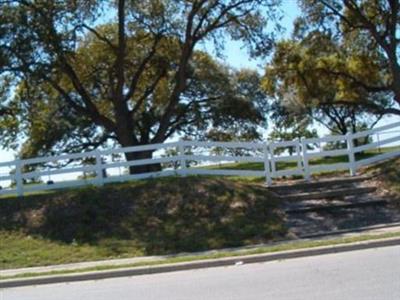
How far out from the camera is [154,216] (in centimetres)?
1655

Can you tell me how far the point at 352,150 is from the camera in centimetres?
1981

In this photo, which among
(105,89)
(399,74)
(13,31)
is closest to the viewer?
(13,31)

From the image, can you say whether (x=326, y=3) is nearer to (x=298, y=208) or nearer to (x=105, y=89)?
(x=105, y=89)

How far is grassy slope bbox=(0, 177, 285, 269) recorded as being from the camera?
14812 millimetres

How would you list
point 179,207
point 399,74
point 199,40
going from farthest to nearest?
point 399,74 < point 199,40 < point 179,207

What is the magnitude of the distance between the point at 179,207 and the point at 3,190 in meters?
5.64

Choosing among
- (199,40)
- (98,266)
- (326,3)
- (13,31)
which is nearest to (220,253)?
(98,266)

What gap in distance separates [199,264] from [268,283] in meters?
2.64

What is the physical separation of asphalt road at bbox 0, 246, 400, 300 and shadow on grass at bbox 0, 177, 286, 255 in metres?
3.34

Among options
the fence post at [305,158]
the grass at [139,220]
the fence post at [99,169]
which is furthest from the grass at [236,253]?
the fence post at [305,158]

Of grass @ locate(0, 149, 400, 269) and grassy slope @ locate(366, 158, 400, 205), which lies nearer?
grass @ locate(0, 149, 400, 269)

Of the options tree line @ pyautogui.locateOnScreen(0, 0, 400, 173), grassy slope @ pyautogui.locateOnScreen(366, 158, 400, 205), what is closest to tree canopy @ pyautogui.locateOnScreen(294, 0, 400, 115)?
tree line @ pyautogui.locateOnScreen(0, 0, 400, 173)

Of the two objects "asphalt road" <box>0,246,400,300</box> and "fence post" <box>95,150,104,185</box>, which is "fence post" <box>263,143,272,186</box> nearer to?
"fence post" <box>95,150,104,185</box>

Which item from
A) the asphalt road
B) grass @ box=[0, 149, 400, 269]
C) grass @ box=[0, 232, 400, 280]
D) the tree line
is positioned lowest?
the asphalt road
